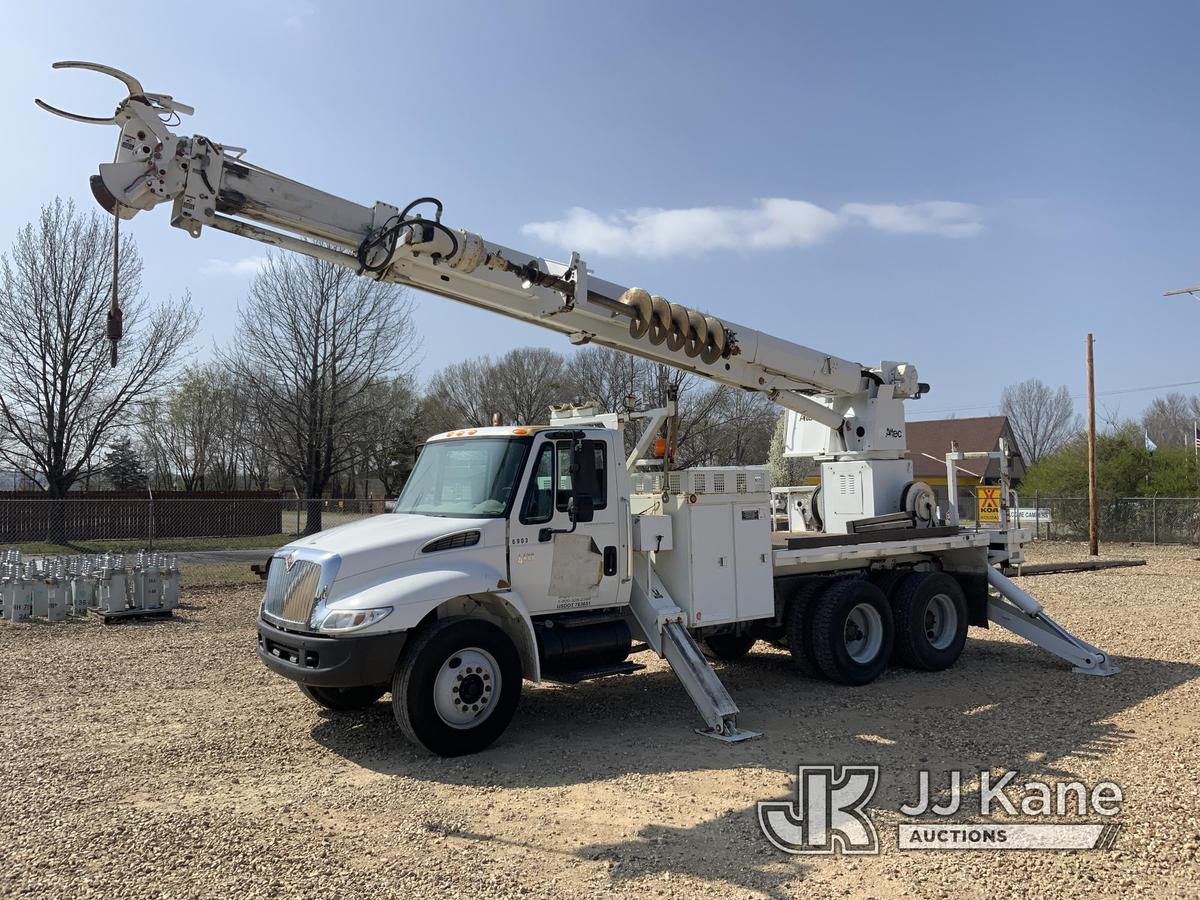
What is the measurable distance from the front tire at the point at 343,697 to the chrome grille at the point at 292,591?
100 cm

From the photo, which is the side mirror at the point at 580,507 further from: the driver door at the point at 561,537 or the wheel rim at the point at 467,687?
the wheel rim at the point at 467,687

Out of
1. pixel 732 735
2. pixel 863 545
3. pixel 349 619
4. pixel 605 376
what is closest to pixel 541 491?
pixel 349 619

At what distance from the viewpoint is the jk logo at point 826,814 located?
497 centimetres

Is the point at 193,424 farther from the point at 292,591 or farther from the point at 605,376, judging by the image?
the point at 292,591

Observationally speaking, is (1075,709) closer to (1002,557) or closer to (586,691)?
(1002,557)

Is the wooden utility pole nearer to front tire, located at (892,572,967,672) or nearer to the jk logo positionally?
front tire, located at (892,572,967,672)

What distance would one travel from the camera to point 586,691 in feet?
29.3

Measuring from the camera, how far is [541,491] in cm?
731

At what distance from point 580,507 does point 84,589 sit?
10.1m

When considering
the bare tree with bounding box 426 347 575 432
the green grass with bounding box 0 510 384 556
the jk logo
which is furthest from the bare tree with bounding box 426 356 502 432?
the jk logo

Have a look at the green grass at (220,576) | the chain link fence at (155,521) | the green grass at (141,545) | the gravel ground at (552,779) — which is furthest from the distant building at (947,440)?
the gravel ground at (552,779)

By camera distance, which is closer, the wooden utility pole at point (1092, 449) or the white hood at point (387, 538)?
the white hood at point (387, 538)

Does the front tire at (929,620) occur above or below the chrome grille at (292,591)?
below

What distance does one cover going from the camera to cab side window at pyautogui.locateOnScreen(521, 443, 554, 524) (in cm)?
718
